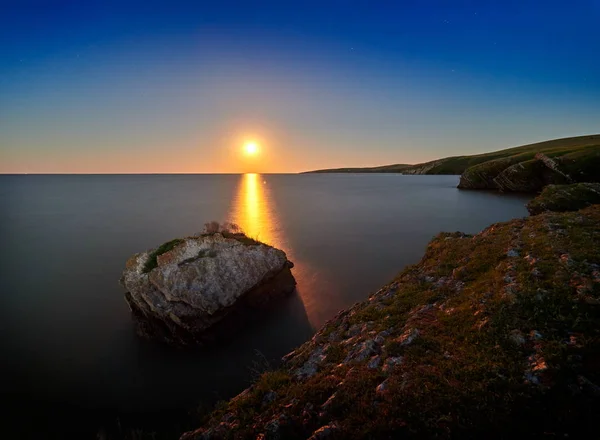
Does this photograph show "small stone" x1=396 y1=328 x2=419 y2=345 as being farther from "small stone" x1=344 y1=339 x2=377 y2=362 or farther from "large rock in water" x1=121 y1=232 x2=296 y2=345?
"large rock in water" x1=121 y1=232 x2=296 y2=345

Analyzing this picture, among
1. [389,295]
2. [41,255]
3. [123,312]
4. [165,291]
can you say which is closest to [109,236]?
[41,255]

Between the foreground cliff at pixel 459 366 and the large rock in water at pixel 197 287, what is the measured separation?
7.53 meters

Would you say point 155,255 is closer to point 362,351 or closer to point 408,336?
point 362,351

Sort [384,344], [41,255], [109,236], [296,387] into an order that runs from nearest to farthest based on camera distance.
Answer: [296,387], [384,344], [41,255], [109,236]

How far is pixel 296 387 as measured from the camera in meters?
9.25

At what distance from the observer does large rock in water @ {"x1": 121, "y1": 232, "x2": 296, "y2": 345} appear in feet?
58.0

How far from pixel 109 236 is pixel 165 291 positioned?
32.6 metres

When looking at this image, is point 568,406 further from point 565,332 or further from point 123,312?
point 123,312

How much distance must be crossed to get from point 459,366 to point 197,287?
50.2ft

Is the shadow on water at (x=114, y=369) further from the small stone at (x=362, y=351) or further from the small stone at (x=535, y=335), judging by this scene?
the small stone at (x=535, y=335)

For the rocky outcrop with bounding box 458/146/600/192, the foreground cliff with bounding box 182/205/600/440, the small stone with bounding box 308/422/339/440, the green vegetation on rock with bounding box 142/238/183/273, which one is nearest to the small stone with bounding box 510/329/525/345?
the foreground cliff with bounding box 182/205/600/440

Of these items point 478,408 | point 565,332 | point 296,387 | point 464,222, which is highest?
point 565,332

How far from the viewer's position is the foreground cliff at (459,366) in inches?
261

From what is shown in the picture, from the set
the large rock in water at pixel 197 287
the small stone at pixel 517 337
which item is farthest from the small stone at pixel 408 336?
the large rock in water at pixel 197 287
